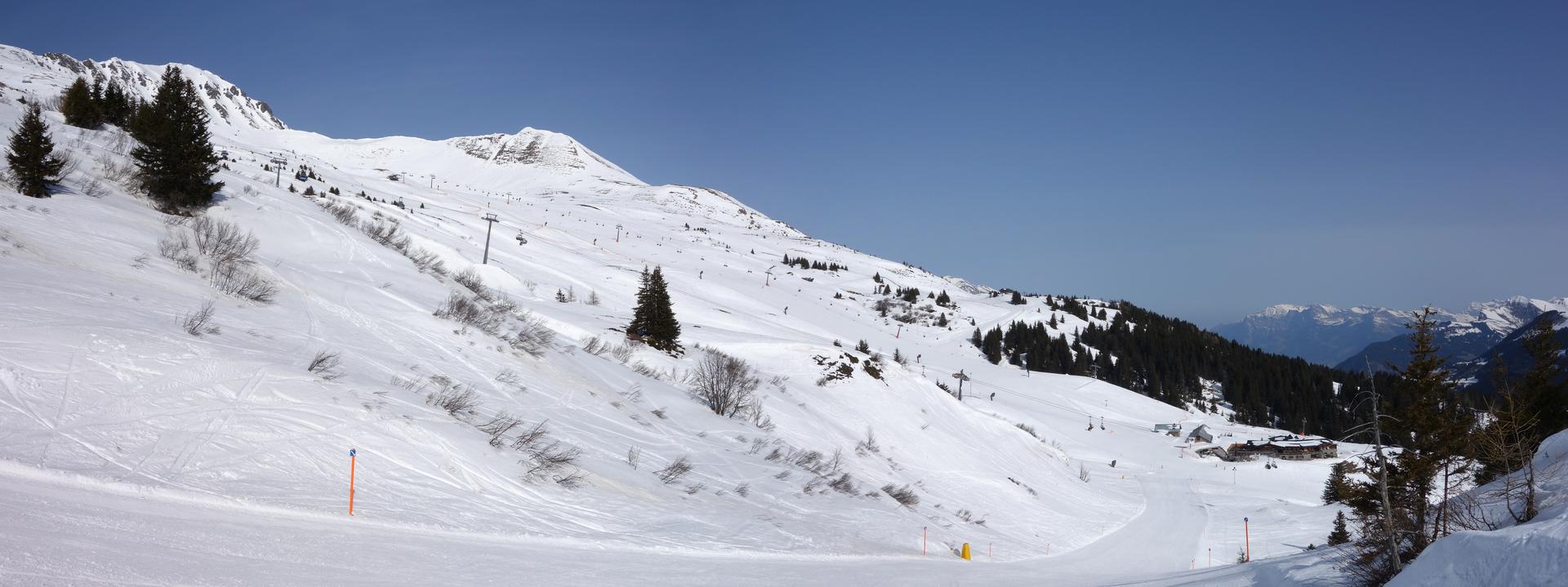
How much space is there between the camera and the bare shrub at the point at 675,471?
41.8 feet

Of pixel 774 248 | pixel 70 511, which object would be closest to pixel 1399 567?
pixel 70 511

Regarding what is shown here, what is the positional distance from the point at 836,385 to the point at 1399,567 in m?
24.8

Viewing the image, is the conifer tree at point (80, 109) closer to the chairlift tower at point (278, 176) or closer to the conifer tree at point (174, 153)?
the chairlift tower at point (278, 176)

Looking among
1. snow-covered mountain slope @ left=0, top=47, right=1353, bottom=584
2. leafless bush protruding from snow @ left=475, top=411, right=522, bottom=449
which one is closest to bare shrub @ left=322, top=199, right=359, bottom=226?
snow-covered mountain slope @ left=0, top=47, right=1353, bottom=584

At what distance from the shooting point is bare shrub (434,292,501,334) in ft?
60.2

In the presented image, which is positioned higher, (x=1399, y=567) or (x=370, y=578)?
(x=1399, y=567)

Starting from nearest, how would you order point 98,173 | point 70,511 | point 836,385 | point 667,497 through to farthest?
point 70,511 < point 667,497 < point 98,173 < point 836,385

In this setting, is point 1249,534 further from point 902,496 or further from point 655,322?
point 655,322

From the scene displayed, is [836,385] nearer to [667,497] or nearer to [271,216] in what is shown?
[667,497]

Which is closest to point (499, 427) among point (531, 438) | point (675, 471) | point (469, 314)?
point (531, 438)

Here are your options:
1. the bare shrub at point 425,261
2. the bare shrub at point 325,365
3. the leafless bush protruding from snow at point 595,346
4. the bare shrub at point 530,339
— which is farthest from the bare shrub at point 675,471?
the bare shrub at point 425,261

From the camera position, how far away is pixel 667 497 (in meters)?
11.8

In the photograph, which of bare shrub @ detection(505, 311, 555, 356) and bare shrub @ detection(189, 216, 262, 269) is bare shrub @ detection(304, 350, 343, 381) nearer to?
bare shrub @ detection(505, 311, 555, 356)

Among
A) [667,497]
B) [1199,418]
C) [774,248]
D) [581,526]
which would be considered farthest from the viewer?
[774,248]
